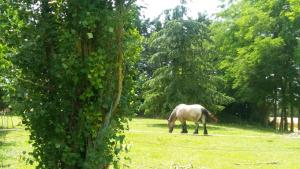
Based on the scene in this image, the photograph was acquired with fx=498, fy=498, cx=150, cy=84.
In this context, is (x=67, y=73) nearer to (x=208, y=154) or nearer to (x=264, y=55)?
(x=208, y=154)

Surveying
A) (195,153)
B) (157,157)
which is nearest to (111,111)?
(157,157)

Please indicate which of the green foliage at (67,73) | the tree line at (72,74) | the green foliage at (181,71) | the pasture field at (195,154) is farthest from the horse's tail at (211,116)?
the green foliage at (67,73)

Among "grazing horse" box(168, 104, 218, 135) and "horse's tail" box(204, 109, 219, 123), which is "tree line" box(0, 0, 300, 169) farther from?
"grazing horse" box(168, 104, 218, 135)

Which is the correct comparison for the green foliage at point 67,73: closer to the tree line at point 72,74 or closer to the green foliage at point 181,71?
the tree line at point 72,74

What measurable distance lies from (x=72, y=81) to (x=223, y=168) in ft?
22.6

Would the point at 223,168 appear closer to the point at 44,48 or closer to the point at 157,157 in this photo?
the point at 157,157

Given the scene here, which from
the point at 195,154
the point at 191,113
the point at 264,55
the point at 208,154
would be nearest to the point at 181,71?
the point at 264,55

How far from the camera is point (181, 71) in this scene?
37438 millimetres

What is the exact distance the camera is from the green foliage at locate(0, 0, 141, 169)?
6141 millimetres

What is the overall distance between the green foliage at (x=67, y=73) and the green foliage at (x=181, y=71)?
96.7ft

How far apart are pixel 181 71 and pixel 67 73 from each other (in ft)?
103

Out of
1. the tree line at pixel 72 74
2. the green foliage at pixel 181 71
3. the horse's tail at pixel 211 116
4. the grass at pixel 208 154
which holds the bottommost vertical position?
the grass at pixel 208 154

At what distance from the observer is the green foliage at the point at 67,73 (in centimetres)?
614

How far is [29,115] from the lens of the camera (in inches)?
247
